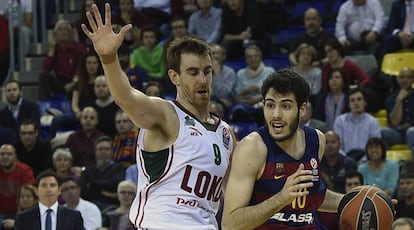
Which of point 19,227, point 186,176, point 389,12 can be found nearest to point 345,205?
point 186,176

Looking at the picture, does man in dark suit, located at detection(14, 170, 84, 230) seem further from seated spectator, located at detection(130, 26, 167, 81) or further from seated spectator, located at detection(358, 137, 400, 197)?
seated spectator, located at detection(130, 26, 167, 81)

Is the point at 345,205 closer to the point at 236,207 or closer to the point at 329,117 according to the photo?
the point at 236,207

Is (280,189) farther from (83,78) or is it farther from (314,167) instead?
(83,78)

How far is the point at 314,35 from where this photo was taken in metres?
14.8

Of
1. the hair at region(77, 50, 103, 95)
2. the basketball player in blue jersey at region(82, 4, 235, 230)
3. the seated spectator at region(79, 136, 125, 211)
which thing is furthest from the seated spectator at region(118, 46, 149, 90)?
the basketball player in blue jersey at region(82, 4, 235, 230)

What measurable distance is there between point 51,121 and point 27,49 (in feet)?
7.56

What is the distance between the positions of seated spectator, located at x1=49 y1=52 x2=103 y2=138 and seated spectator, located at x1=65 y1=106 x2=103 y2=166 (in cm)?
75

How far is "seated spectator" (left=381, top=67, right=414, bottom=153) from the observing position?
13156mm

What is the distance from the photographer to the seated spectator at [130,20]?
16.2 meters

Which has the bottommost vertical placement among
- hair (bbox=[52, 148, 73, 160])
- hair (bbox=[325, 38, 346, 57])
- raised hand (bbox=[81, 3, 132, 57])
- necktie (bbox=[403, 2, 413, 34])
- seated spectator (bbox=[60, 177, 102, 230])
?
seated spectator (bbox=[60, 177, 102, 230])

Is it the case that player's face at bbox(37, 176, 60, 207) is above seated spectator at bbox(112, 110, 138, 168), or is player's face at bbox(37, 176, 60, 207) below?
below

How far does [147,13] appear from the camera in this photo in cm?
1681

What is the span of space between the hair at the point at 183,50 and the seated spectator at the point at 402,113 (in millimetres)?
6921

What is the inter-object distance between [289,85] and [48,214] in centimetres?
538
